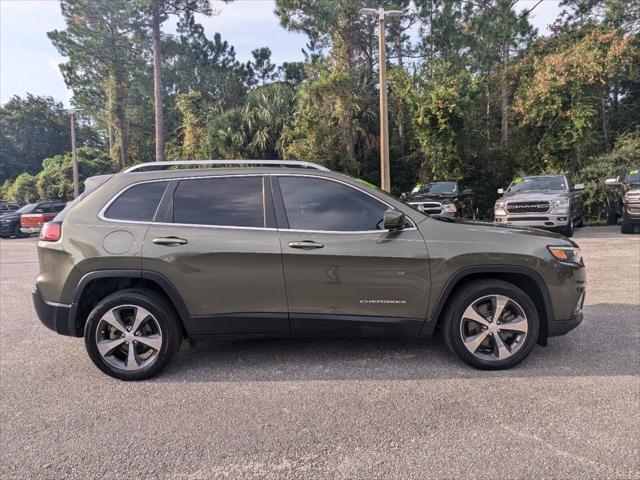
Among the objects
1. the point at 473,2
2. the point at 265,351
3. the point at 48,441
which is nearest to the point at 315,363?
the point at 265,351

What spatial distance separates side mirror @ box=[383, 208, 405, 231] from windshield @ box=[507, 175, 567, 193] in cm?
1022

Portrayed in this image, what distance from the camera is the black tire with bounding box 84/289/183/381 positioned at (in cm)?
375

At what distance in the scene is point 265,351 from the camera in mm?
4402

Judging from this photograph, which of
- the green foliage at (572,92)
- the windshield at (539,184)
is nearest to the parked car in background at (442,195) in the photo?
the windshield at (539,184)

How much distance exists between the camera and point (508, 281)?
3996mm

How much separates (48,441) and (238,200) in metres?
2.16

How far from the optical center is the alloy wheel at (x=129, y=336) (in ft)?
12.4

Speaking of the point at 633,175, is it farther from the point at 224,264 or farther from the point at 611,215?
the point at 224,264

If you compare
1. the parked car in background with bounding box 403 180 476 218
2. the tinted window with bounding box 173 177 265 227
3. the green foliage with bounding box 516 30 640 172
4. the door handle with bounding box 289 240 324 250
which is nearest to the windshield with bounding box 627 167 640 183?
Answer: the parked car in background with bounding box 403 180 476 218

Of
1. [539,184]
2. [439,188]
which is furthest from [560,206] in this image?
[439,188]

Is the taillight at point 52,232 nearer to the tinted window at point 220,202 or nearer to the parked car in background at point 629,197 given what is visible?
the tinted window at point 220,202

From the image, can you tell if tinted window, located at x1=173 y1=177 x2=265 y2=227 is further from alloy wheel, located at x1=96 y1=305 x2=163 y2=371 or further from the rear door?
alloy wheel, located at x1=96 y1=305 x2=163 y2=371

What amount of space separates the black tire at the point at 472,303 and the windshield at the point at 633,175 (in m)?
11.5

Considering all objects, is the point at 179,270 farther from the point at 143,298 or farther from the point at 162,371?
the point at 162,371
